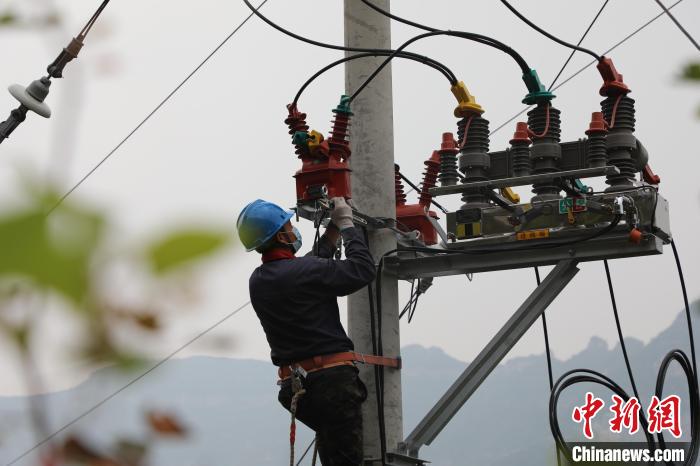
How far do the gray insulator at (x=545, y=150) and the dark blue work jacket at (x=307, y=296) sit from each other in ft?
2.96

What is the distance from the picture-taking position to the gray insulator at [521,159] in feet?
15.5

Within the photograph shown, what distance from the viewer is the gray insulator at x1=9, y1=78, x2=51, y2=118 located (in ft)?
12.8

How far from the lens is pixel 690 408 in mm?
5238

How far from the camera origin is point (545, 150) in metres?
4.62

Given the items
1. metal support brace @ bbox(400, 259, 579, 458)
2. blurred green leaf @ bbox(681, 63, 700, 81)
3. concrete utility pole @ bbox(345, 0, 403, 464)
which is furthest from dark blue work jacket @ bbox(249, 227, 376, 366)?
blurred green leaf @ bbox(681, 63, 700, 81)

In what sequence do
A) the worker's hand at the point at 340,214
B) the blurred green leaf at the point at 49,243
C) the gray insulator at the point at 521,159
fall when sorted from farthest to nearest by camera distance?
the gray insulator at the point at 521,159 < the worker's hand at the point at 340,214 < the blurred green leaf at the point at 49,243

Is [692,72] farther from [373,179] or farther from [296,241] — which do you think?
[373,179]

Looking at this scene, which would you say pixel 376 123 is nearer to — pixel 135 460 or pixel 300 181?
pixel 300 181

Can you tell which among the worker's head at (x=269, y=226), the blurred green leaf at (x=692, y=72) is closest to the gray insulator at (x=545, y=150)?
the worker's head at (x=269, y=226)

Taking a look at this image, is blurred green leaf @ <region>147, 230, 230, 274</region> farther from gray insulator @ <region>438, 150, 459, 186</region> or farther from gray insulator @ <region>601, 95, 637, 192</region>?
gray insulator @ <region>438, 150, 459, 186</region>

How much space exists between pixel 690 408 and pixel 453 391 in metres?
1.22

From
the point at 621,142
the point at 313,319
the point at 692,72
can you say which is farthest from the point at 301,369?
the point at 692,72

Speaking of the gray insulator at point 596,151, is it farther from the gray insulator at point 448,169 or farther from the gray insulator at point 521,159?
the gray insulator at point 448,169

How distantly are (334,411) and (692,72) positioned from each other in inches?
126
